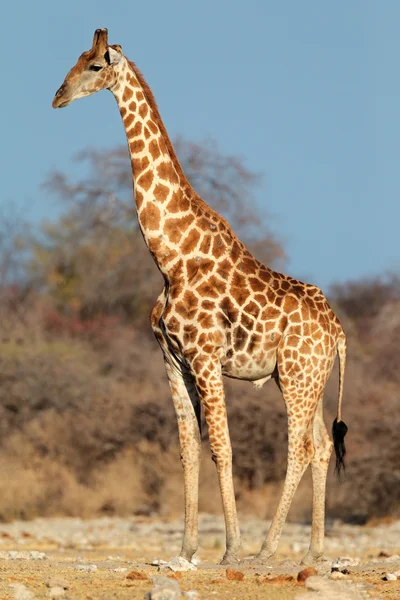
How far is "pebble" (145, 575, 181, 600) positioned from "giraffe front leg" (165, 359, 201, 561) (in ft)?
7.32

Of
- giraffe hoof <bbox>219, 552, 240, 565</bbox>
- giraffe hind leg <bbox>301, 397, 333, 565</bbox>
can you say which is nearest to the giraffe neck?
giraffe hind leg <bbox>301, 397, 333, 565</bbox>

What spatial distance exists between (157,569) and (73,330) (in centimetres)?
2611

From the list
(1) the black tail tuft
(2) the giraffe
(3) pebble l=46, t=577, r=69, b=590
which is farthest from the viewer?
(1) the black tail tuft

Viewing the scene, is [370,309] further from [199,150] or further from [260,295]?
[260,295]

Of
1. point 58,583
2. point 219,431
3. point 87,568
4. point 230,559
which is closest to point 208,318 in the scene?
point 219,431

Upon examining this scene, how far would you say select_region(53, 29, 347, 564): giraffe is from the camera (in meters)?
9.24

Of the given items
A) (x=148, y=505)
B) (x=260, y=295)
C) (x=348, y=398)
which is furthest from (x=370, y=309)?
(x=260, y=295)

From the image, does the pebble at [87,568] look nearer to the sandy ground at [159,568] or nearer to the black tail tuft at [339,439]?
the sandy ground at [159,568]

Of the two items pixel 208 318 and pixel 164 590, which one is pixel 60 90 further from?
pixel 164 590

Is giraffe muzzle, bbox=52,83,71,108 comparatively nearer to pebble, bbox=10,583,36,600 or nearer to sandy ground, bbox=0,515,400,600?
sandy ground, bbox=0,515,400,600

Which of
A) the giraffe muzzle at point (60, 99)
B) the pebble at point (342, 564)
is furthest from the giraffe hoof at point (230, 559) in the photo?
the giraffe muzzle at point (60, 99)

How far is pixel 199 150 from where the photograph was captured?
35812mm

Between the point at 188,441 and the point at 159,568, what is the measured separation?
1271 mm

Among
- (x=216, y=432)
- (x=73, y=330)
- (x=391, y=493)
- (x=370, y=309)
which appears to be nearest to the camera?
(x=216, y=432)
